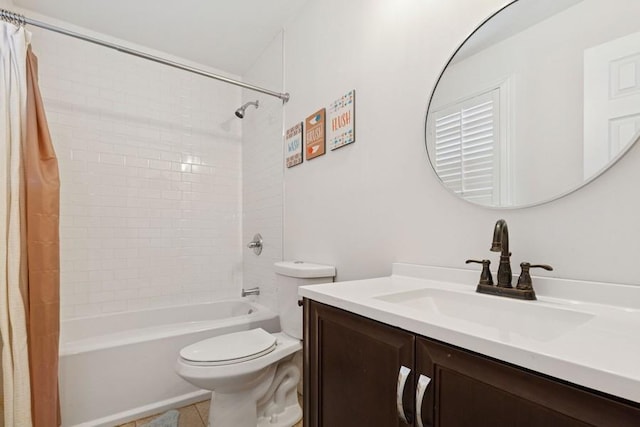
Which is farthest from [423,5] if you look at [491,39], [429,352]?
[429,352]

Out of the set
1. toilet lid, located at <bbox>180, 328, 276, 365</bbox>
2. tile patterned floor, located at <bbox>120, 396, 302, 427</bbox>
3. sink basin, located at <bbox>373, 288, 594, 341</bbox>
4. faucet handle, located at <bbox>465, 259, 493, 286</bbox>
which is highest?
faucet handle, located at <bbox>465, 259, 493, 286</bbox>

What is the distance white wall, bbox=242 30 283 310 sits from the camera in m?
2.32

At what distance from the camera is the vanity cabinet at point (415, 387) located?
0.46 m

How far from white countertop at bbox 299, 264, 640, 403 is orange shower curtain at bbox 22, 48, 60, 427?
4.21ft

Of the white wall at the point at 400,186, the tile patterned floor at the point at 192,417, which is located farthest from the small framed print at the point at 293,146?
the tile patterned floor at the point at 192,417

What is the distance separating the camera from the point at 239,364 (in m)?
1.39

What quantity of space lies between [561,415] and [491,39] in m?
1.08

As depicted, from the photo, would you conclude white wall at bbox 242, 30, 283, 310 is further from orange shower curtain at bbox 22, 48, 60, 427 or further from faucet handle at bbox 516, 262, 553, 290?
faucet handle at bbox 516, 262, 553, 290

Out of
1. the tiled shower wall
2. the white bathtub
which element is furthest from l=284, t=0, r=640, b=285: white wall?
the tiled shower wall

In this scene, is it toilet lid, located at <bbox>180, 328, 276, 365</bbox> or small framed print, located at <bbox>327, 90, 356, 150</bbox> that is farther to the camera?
small framed print, located at <bbox>327, 90, 356, 150</bbox>

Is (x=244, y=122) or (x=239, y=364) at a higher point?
(x=244, y=122)

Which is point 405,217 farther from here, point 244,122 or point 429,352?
point 244,122

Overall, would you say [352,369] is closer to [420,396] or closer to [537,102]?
[420,396]

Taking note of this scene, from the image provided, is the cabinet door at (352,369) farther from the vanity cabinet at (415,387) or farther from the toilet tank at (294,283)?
the toilet tank at (294,283)
